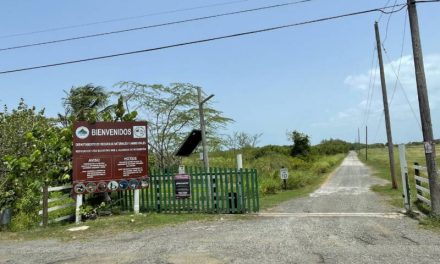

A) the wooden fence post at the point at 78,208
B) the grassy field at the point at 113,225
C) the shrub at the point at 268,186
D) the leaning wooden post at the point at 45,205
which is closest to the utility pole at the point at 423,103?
the grassy field at the point at 113,225

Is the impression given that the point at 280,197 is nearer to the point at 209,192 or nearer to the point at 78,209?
the point at 209,192

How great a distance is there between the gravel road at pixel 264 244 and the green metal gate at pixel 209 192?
1.23 meters

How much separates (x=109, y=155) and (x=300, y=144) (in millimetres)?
41187

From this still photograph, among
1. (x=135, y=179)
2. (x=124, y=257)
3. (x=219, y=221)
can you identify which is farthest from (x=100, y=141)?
(x=124, y=257)

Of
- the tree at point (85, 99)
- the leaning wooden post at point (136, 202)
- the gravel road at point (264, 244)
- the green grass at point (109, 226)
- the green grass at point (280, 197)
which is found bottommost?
the gravel road at point (264, 244)

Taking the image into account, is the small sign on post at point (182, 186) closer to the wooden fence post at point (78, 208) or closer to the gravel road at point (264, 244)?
the gravel road at point (264, 244)

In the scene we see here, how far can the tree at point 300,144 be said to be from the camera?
52.9 meters

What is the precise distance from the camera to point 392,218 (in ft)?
40.6

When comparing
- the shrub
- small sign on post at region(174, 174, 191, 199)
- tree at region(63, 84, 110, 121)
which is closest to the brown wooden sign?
small sign on post at region(174, 174, 191, 199)

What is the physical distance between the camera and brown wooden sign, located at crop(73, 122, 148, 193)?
13719mm

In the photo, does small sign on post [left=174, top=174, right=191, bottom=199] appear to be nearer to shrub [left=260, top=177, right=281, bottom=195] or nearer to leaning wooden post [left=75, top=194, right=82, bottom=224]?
leaning wooden post [left=75, top=194, right=82, bottom=224]

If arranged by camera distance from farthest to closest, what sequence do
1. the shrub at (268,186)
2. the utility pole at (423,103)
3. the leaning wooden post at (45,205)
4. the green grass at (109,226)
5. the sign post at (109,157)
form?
1. the shrub at (268,186)
2. the sign post at (109,157)
3. the leaning wooden post at (45,205)
4. the utility pole at (423,103)
5. the green grass at (109,226)

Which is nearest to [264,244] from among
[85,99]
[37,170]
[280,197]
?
[37,170]

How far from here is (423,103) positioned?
486 inches
